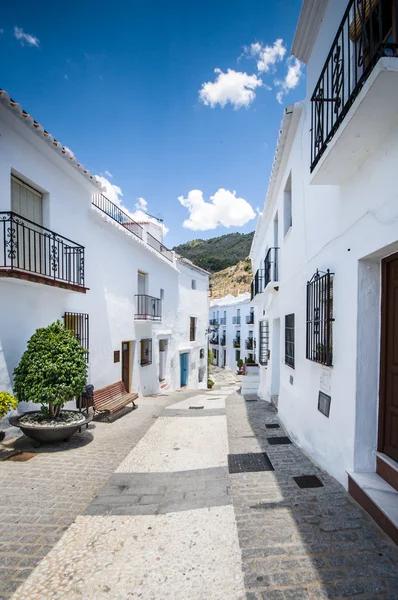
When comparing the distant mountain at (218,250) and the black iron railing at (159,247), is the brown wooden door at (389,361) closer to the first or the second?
the black iron railing at (159,247)

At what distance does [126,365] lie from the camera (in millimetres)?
11617

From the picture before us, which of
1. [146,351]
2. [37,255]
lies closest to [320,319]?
[37,255]

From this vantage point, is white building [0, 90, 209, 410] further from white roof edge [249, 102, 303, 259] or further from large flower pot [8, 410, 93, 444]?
white roof edge [249, 102, 303, 259]

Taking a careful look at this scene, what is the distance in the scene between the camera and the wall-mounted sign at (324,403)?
4.08 metres

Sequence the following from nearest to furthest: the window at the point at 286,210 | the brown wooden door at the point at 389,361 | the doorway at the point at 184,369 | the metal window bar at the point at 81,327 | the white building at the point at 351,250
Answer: the white building at the point at 351,250, the brown wooden door at the point at 389,361, the window at the point at 286,210, the metal window bar at the point at 81,327, the doorway at the point at 184,369

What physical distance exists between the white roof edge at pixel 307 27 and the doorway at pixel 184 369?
49.7 feet

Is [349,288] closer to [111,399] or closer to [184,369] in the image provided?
[111,399]

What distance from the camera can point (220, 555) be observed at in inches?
106

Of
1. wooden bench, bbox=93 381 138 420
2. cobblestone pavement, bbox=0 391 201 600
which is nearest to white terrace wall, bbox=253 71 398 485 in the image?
cobblestone pavement, bbox=0 391 201 600

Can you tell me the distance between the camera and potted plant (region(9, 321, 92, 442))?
17.4ft

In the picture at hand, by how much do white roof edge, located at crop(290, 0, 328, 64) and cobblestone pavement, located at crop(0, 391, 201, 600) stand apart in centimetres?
717

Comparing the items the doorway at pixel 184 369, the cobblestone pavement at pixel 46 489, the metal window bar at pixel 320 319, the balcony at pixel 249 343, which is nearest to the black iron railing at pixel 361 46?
Result: the metal window bar at pixel 320 319

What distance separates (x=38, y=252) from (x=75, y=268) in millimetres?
1077

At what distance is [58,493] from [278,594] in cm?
281
